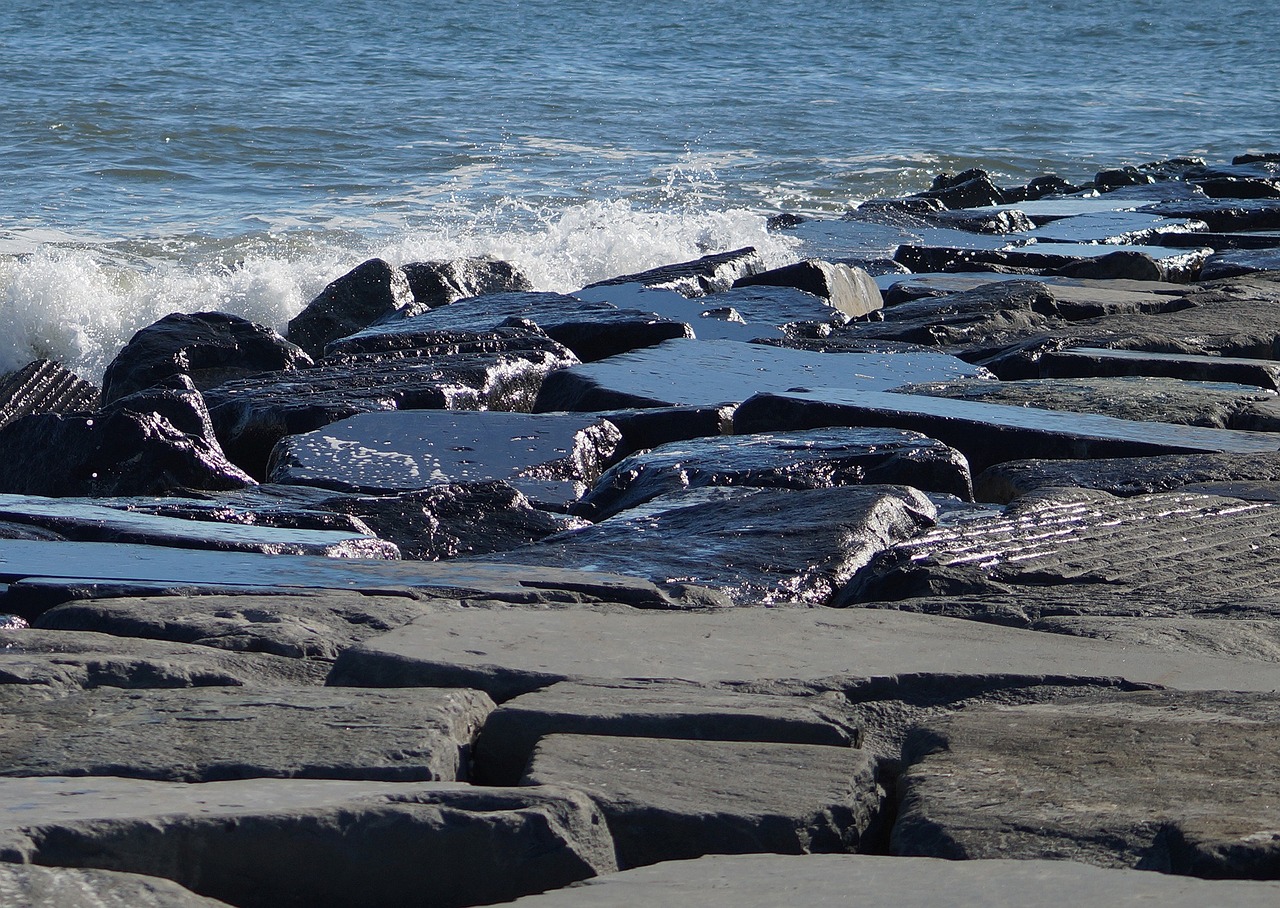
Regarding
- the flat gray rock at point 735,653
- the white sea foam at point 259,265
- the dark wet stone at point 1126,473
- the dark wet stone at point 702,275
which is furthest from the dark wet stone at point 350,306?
the flat gray rock at point 735,653

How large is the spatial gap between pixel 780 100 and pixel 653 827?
732 inches

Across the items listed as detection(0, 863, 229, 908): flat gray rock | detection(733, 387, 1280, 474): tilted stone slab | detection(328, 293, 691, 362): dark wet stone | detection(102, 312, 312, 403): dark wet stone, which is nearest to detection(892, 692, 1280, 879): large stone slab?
detection(0, 863, 229, 908): flat gray rock

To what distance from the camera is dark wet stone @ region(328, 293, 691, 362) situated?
5062 millimetres

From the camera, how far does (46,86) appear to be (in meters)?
18.0

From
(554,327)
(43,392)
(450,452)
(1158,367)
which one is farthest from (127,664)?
(43,392)

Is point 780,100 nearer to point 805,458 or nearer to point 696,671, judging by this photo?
point 805,458

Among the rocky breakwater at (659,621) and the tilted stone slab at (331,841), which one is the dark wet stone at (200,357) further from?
the tilted stone slab at (331,841)

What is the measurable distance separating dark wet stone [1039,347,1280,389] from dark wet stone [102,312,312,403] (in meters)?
2.68

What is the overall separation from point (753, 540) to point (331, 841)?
1.54 meters

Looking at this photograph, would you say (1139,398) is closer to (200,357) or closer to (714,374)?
(714,374)

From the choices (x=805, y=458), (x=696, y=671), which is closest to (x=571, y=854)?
(x=696, y=671)

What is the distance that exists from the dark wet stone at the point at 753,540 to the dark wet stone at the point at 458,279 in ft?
12.2

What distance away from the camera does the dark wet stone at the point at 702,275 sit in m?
6.50

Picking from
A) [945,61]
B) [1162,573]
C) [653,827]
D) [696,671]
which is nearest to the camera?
[653,827]
